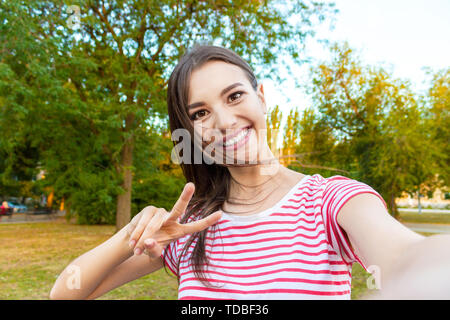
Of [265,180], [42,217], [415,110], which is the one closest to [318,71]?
[415,110]

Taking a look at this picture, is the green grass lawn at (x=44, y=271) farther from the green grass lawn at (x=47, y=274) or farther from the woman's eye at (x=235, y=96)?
the woman's eye at (x=235, y=96)

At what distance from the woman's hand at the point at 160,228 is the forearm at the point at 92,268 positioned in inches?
7.9

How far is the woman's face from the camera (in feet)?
3.31

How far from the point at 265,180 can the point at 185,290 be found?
1.52 ft

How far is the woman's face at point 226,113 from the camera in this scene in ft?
3.31

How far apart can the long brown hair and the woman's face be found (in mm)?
Answer: 29

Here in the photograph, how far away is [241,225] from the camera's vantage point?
3.31 feet

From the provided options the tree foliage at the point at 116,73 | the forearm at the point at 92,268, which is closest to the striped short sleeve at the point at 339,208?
the forearm at the point at 92,268

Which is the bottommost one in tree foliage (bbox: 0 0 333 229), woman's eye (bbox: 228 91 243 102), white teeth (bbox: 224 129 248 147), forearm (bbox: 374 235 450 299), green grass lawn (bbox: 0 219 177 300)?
green grass lawn (bbox: 0 219 177 300)

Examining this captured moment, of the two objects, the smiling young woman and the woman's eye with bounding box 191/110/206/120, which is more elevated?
the woman's eye with bounding box 191/110/206/120

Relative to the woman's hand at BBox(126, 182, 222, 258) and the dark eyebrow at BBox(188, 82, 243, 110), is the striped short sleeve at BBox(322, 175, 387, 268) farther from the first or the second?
the dark eyebrow at BBox(188, 82, 243, 110)

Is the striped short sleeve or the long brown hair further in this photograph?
the long brown hair

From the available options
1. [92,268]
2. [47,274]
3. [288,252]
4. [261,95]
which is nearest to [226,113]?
[261,95]

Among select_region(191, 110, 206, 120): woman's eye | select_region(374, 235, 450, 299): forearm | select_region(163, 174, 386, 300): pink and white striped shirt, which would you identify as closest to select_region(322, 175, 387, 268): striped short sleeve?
select_region(163, 174, 386, 300): pink and white striped shirt
